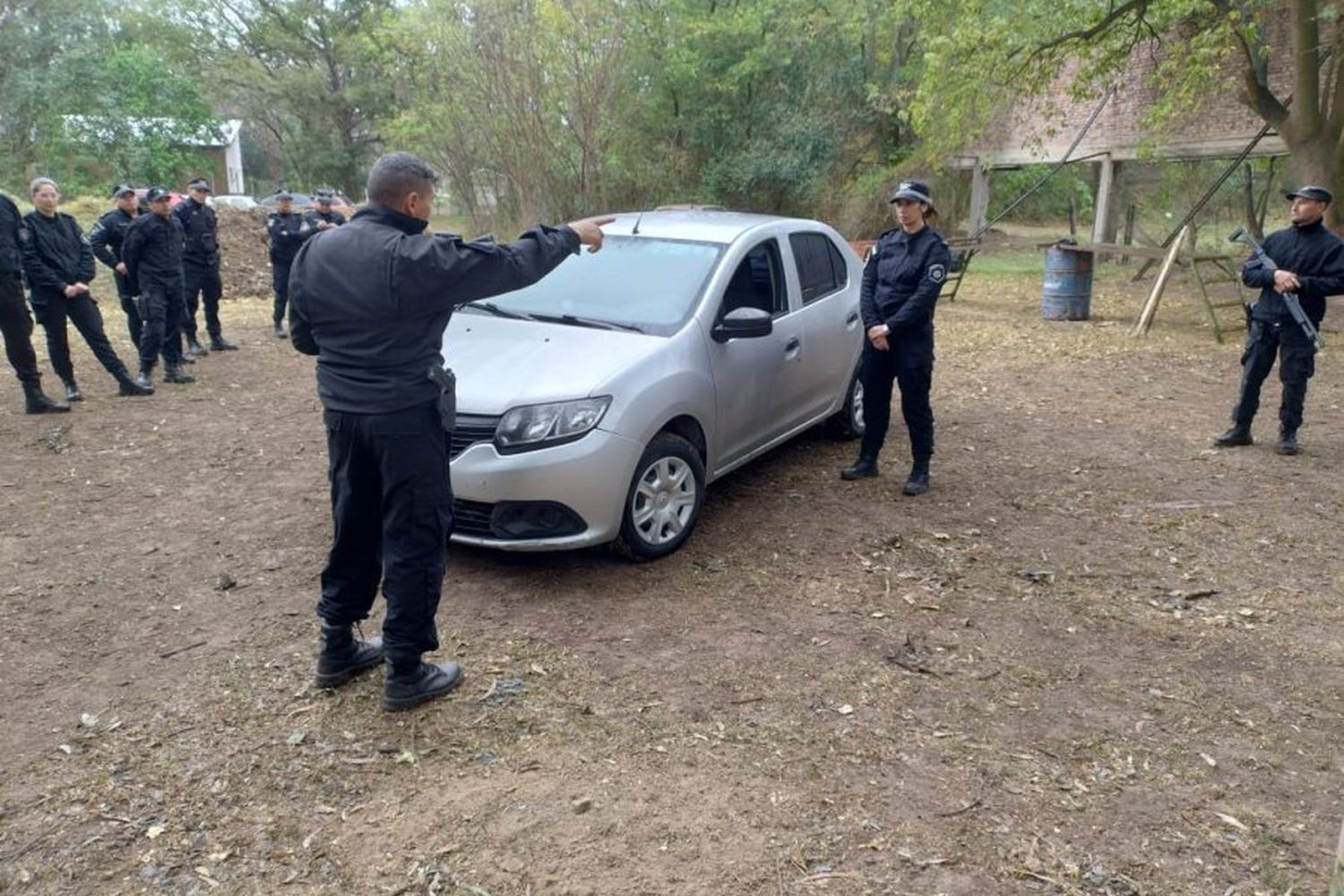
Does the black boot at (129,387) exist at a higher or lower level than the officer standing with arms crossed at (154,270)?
lower

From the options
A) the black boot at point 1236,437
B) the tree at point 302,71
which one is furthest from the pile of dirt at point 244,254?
the tree at point 302,71

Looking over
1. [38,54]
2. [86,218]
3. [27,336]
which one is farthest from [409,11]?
A: [27,336]

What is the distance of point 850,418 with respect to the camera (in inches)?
270

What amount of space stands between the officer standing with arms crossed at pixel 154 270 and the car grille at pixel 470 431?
577 centimetres

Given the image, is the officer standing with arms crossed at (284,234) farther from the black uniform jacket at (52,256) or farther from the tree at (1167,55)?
the tree at (1167,55)

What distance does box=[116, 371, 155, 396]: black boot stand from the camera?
8.41 meters

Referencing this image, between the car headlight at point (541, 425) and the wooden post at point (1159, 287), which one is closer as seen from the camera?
the car headlight at point (541, 425)

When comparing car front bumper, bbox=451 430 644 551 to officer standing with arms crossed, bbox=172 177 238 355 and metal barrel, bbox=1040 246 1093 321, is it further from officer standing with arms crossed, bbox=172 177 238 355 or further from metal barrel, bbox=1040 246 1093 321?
metal barrel, bbox=1040 246 1093 321

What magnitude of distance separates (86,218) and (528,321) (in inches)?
766

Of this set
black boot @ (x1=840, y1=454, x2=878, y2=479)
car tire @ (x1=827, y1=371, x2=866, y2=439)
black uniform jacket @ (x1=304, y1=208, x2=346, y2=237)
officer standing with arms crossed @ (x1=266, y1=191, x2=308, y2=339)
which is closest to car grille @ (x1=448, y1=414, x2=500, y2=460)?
black boot @ (x1=840, y1=454, x2=878, y2=479)

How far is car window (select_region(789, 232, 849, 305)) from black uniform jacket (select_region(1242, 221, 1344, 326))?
107 inches

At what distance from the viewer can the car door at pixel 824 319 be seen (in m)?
5.92

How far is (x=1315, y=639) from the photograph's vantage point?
4.12 m

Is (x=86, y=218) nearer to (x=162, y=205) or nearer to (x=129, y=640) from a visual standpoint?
(x=162, y=205)
